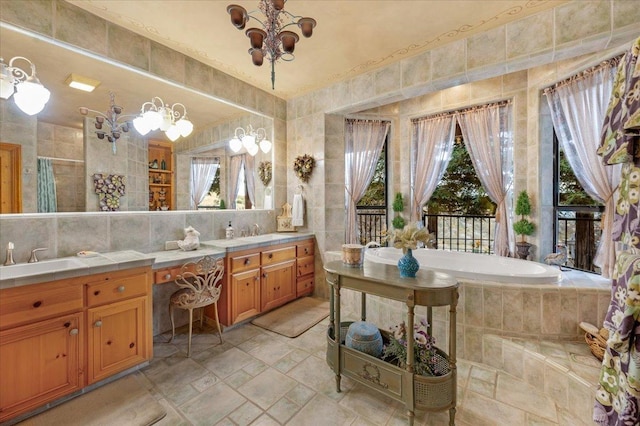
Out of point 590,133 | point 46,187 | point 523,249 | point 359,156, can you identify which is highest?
point 359,156

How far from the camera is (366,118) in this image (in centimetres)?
420

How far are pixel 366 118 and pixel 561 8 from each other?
7.90 ft

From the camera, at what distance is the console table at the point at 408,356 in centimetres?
151

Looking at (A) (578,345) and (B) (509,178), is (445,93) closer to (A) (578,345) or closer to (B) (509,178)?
(B) (509,178)

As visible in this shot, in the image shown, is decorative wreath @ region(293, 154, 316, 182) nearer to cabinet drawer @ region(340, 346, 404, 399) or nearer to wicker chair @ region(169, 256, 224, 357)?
wicker chair @ region(169, 256, 224, 357)

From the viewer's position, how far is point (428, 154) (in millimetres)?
4008

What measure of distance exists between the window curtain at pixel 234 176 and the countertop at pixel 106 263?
2.52 feet

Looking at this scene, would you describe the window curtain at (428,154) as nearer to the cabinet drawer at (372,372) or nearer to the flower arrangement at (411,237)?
the flower arrangement at (411,237)

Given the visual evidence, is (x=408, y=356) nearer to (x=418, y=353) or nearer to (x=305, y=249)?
(x=418, y=353)

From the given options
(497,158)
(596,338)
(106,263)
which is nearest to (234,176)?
(106,263)

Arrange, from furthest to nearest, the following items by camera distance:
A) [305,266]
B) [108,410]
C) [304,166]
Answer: [304,166] → [305,266] → [108,410]

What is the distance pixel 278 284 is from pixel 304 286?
525 mm

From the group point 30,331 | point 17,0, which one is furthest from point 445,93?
point 30,331

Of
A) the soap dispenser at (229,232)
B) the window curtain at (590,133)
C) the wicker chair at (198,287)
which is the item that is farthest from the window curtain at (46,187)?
the window curtain at (590,133)
